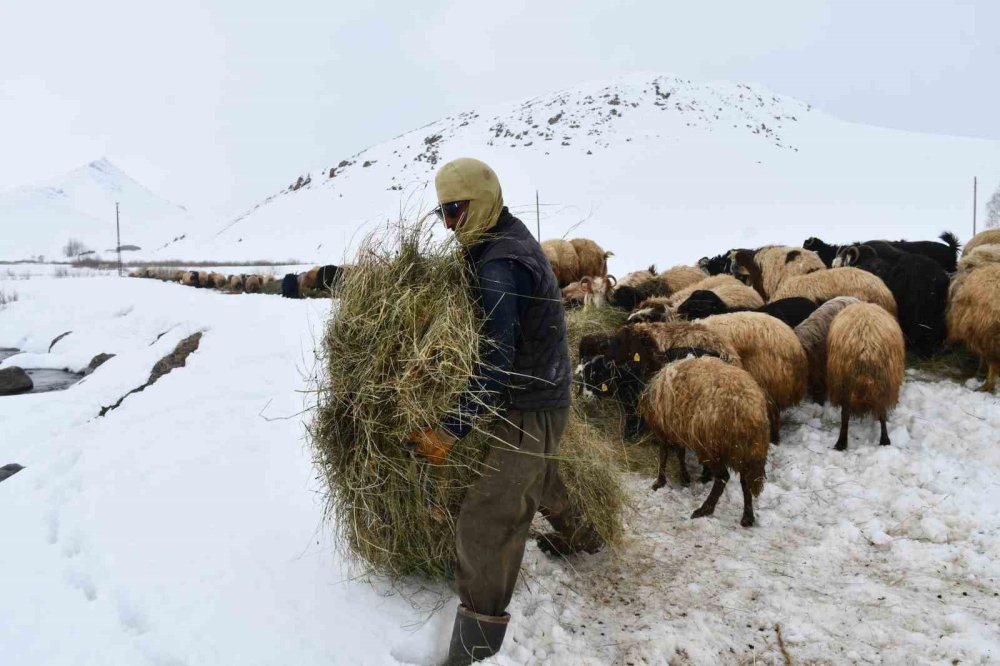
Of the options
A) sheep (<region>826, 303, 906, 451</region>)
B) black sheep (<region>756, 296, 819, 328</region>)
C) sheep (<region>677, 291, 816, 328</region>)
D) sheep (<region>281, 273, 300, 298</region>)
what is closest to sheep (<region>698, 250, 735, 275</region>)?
sheep (<region>677, 291, 816, 328</region>)

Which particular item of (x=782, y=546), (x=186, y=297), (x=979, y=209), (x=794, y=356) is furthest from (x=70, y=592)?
(x=979, y=209)

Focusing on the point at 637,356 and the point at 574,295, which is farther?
the point at 574,295

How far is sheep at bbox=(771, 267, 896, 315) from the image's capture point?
7172 millimetres

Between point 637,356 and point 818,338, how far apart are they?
2.17 metres

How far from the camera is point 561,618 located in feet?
10.9

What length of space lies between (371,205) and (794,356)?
4782cm

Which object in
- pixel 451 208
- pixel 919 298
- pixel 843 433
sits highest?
pixel 451 208

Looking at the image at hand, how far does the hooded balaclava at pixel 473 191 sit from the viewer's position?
2.82 meters

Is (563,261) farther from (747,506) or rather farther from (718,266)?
(747,506)

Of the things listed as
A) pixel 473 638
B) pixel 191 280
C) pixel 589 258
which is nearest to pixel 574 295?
pixel 589 258

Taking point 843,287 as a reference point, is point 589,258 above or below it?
above

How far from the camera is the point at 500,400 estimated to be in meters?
2.94

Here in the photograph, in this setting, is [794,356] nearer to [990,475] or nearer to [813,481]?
[813,481]

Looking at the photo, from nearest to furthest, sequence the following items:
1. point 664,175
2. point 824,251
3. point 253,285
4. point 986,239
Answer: point 986,239 → point 824,251 → point 253,285 → point 664,175
